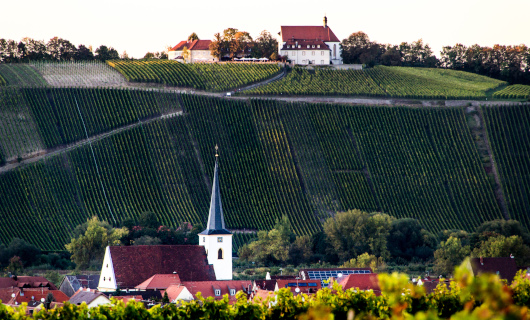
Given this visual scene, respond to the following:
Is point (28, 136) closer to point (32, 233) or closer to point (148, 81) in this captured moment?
point (32, 233)

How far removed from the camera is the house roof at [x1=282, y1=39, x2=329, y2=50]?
122m

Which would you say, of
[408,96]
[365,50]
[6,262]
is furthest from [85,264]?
[365,50]

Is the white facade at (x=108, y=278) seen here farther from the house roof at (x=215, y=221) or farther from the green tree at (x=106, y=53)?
the green tree at (x=106, y=53)

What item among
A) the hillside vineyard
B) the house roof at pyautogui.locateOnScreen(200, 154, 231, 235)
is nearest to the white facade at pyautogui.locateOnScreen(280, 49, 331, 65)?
the hillside vineyard

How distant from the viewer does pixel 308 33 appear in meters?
124

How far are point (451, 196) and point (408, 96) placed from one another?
728 inches

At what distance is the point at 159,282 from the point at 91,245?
1512 centimetres

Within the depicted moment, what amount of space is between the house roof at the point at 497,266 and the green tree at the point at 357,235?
17.0 metres

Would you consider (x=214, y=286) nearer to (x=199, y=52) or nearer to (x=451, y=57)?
(x=199, y=52)

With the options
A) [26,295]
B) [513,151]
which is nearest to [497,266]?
[26,295]

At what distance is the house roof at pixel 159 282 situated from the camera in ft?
173

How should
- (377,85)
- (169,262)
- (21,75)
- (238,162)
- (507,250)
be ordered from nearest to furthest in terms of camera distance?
(169,262), (507,250), (238,162), (21,75), (377,85)

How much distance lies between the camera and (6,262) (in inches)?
2628

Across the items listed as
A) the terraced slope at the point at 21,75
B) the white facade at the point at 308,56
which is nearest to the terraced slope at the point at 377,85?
the white facade at the point at 308,56
